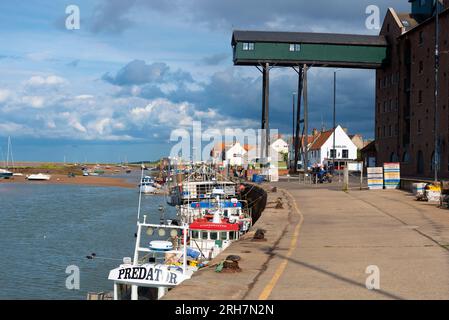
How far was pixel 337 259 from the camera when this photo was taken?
577 inches

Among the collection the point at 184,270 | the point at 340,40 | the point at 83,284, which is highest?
the point at 340,40

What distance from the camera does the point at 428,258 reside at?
14469 millimetres

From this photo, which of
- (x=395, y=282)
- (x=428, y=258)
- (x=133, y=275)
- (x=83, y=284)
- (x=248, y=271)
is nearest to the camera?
(x=395, y=282)

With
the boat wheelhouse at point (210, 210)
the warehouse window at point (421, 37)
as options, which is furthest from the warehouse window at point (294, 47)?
the boat wheelhouse at point (210, 210)

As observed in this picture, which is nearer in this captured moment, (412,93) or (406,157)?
(412,93)

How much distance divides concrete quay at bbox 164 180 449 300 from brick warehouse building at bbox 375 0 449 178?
35977 mm

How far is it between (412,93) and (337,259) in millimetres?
58463

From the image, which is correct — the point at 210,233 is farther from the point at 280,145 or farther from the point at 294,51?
the point at 280,145

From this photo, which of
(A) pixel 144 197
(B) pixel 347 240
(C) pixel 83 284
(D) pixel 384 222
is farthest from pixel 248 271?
(A) pixel 144 197

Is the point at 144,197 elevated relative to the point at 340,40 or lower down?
lower down

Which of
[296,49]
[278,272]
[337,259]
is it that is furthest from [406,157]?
[278,272]

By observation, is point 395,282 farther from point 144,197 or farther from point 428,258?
point 144,197

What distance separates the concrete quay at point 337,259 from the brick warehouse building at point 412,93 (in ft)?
118
